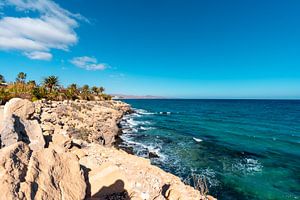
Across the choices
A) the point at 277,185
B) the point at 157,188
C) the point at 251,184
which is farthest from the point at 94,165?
the point at 277,185

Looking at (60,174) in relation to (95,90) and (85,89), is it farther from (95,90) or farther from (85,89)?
(95,90)

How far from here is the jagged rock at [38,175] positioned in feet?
18.2

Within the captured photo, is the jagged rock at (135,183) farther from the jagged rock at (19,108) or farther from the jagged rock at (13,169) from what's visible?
the jagged rock at (19,108)

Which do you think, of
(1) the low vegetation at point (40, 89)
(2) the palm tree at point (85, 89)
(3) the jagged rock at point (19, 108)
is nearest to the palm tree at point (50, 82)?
(1) the low vegetation at point (40, 89)

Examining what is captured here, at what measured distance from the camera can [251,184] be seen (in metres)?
20.0

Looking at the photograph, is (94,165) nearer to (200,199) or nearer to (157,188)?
(157,188)

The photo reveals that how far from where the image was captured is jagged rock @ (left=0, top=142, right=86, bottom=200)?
5543mm

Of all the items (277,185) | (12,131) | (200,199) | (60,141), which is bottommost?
(277,185)

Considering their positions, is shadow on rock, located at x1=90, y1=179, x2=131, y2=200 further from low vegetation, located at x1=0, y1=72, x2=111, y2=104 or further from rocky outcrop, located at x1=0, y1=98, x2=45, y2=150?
low vegetation, located at x1=0, y1=72, x2=111, y2=104

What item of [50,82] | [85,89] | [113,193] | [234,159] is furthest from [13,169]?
[85,89]

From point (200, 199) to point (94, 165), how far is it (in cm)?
573

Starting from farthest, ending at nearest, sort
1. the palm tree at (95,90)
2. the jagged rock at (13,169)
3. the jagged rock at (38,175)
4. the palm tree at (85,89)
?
the palm tree at (95,90) < the palm tree at (85,89) < the jagged rock at (38,175) < the jagged rock at (13,169)

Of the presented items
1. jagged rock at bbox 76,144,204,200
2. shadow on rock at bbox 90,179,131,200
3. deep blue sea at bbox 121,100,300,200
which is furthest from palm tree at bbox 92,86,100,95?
shadow on rock at bbox 90,179,131,200

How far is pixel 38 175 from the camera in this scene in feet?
21.0
